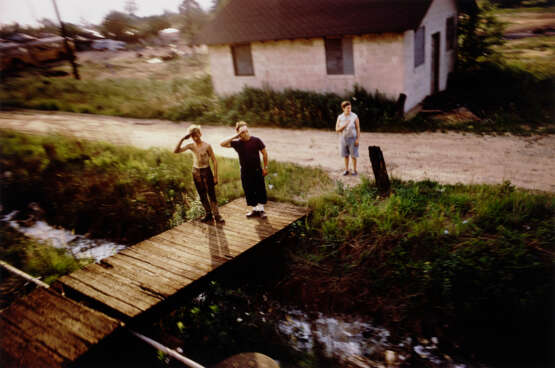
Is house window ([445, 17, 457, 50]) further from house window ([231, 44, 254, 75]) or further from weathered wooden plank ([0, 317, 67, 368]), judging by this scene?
weathered wooden plank ([0, 317, 67, 368])

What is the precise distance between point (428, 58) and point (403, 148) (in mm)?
6832

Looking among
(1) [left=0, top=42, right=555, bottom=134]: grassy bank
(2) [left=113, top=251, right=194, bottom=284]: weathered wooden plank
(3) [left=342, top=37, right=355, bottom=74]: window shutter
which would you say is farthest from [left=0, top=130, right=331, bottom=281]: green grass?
(3) [left=342, top=37, right=355, bottom=74]: window shutter

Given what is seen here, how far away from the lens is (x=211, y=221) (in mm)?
7293

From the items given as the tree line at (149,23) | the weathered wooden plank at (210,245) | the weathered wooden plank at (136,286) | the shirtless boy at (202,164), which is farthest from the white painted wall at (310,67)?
the tree line at (149,23)

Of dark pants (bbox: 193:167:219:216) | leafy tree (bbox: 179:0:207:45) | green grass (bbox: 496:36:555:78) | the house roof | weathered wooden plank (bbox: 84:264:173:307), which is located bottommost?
weathered wooden plank (bbox: 84:264:173:307)

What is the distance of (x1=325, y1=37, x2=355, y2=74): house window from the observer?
591 inches

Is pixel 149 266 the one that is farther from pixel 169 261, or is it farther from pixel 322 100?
pixel 322 100

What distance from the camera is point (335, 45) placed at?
15.3 metres

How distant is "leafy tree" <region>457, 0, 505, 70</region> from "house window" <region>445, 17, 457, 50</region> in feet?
1.34

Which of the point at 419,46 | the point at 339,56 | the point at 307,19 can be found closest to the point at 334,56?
the point at 339,56

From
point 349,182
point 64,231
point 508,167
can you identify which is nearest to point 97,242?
point 64,231

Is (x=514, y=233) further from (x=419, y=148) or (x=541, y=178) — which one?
(x=419, y=148)

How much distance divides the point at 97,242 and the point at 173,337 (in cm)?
450

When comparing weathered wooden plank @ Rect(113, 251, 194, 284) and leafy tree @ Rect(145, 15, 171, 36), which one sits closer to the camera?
weathered wooden plank @ Rect(113, 251, 194, 284)
